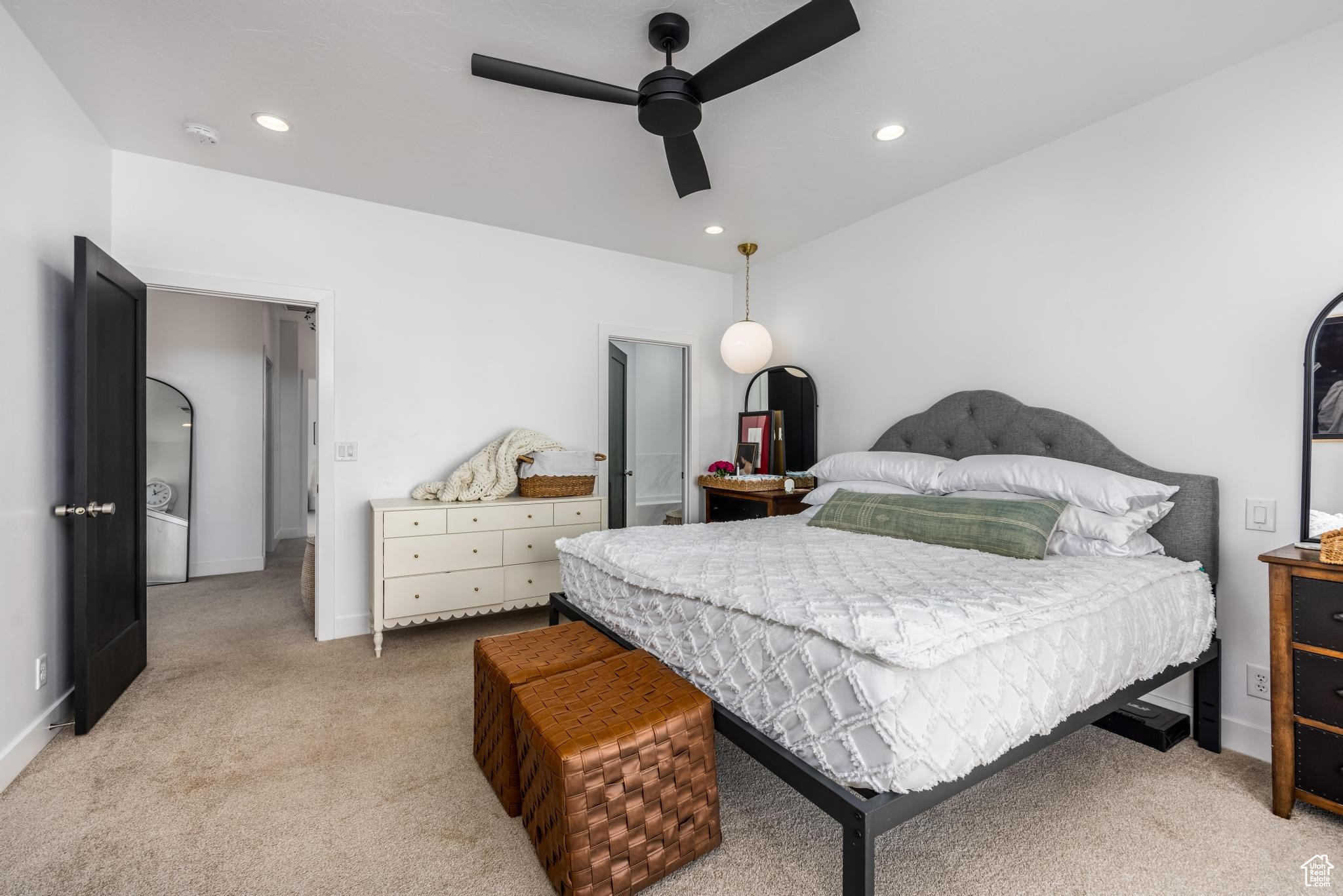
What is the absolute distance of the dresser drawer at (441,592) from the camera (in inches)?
120

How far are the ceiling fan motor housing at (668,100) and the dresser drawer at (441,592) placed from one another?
2436 mm

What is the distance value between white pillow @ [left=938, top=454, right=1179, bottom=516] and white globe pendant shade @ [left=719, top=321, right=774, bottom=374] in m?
1.65

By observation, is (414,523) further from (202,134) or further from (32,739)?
(202,134)

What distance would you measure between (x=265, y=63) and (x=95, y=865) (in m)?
2.57

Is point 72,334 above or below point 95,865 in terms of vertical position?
above

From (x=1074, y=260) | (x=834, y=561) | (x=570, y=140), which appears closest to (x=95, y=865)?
(x=834, y=561)

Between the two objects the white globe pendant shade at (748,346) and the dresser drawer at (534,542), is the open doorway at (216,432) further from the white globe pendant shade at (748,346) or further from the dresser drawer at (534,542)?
the white globe pendant shade at (748,346)

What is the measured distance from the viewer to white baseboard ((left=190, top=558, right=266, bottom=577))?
467cm

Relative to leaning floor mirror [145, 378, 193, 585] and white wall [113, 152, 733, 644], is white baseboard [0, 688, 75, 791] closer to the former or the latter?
white wall [113, 152, 733, 644]

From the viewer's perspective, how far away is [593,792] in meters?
1.30

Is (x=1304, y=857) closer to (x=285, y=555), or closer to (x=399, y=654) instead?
(x=399, y=654)

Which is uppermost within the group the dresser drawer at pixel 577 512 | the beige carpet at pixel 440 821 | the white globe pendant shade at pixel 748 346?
the white globe pendant shade at pixel 748 346

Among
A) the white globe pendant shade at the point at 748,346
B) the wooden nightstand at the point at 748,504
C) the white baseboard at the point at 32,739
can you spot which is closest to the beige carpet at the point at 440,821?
the white baseboard at the point at 32,739

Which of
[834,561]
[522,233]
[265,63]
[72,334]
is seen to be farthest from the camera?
[522,233]
